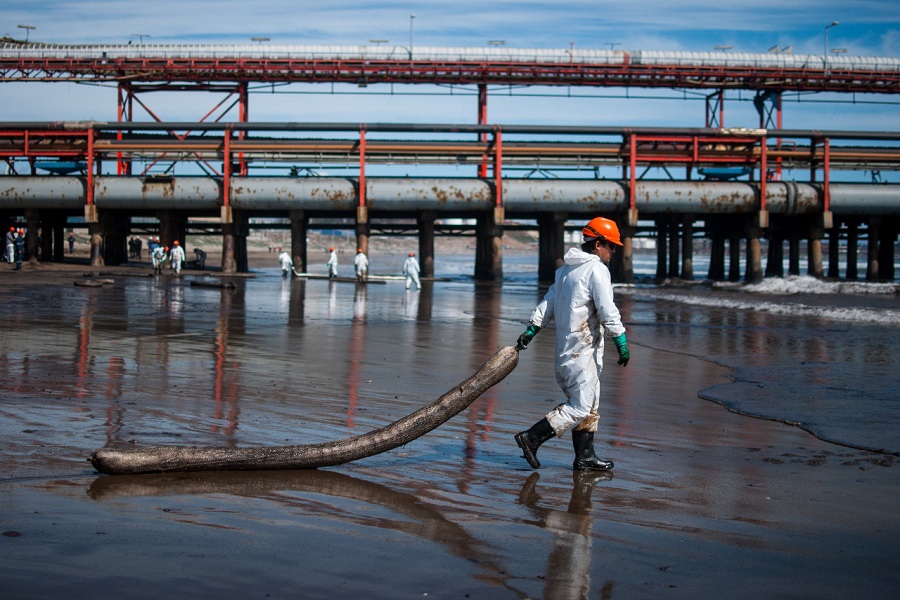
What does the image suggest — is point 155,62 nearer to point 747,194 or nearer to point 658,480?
point 747,194

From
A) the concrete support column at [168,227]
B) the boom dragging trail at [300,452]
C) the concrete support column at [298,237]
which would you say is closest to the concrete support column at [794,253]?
the concrete support column at [298,237]

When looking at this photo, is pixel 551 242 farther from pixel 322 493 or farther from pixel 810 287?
pixel 322 493

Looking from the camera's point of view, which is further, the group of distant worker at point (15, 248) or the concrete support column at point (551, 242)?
the concrete support column at point (551, 242)

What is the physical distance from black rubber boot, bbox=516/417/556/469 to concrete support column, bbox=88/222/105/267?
3481 cm

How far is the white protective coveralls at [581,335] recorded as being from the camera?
20.2 ft

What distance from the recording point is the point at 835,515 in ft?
16.7

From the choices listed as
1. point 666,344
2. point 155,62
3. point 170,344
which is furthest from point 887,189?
point 170,344

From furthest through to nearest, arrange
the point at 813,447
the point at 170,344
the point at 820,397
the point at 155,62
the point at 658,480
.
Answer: the point at 155,62, the point at 170,344, the point at 820,397, the point at 813,447, the point at 658,480

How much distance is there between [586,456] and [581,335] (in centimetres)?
80

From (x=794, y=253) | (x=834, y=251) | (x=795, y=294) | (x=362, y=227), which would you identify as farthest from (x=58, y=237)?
(x=834, y=251)

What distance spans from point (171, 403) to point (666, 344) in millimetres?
9268

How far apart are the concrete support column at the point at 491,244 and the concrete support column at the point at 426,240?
2383 mm

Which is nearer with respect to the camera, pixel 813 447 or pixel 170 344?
pixel 813 447

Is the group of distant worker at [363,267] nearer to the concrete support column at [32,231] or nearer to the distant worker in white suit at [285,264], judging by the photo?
the distant worker in white suit at [285,264]
